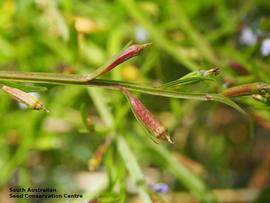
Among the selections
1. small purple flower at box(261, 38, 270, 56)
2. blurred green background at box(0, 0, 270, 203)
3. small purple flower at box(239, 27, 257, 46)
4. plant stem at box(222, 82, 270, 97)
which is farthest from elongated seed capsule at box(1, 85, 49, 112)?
small purple flower at box(239, 27, 257, 46)

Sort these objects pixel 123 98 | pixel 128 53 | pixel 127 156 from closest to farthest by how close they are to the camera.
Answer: pixel 128 53, pixel 127 156, pixel 123 98

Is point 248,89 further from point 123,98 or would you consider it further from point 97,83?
point 123,98

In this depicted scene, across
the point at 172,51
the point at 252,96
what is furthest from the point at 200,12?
the point at 252,96

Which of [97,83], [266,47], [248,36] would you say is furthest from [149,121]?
[248,36]

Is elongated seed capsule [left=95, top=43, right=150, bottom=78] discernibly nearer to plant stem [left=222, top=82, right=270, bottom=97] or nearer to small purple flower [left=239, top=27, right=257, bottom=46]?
plant stem [left=222, top=82, right=270, bottom=97]

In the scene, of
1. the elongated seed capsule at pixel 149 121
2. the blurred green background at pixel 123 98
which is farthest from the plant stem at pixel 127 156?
the elongated seed capsule at pixel 149 121

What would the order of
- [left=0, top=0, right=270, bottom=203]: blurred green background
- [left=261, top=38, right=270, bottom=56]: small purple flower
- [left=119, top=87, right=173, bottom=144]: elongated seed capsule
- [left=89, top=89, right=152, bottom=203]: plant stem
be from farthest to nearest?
[left=0, top=0, right=270, bottom=203]: blurred green background, [left=261, top=38, right=270, bottom=56]: small purple flower, [left=89, top=89, right=152, bottom=203]: plant stem, [left=119, top=87, right=173, bottom=144]: elongated seed capsule
